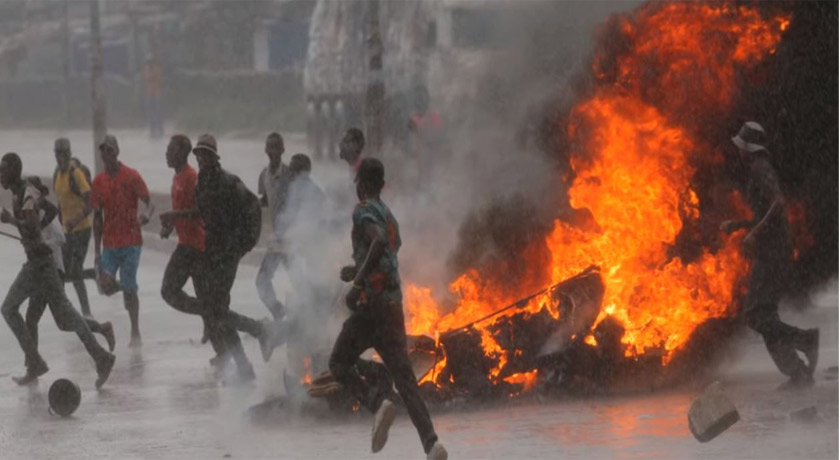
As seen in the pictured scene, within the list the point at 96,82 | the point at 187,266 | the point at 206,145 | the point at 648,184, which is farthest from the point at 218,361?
the point at 96,82

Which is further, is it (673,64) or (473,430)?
(673,64)

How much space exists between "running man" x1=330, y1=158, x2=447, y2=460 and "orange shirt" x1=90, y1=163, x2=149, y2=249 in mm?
5200

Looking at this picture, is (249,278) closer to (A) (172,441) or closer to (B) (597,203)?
(B) (597,203)

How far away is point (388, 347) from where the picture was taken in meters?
A: 8.68

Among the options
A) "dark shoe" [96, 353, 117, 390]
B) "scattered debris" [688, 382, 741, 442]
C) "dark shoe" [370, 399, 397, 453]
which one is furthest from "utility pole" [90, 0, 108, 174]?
"scattered debris" [688, 382, 741, 442]

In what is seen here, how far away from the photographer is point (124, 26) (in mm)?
58219

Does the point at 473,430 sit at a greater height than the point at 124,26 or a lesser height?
greater

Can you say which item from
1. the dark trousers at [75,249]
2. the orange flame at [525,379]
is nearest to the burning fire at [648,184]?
the orange flame at [525,379]

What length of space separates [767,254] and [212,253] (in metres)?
3.52

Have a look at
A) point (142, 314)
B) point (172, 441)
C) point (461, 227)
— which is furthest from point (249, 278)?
point (172, 441)

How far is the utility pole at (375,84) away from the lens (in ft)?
66.1

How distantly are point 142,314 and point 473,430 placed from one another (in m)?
7.12

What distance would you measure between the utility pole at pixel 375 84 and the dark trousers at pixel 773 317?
9.71 metres

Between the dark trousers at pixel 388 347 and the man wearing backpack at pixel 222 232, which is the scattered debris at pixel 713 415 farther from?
the man wearing backpack at pixel 222 232
